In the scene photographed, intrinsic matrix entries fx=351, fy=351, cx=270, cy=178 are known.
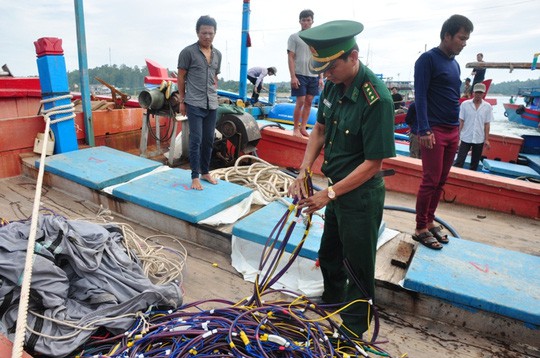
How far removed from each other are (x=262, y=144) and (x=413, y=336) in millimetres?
4315

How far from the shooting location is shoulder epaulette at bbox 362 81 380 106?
70.3 inches

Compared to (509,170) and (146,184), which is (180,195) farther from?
(509,170)

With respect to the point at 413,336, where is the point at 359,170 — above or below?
above

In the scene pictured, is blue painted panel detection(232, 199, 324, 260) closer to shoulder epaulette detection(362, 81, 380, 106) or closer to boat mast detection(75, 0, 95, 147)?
shoulder epaulette detection(362, 81, 380, 106)

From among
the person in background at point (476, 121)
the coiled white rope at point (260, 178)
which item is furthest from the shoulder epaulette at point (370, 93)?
the person in background at point (476, 121)

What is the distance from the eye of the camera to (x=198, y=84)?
3848 millimetres

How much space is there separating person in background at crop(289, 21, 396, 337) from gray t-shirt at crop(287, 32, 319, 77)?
3.53m

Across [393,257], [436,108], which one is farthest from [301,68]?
[393,257]

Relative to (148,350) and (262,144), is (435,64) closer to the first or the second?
(148,350)

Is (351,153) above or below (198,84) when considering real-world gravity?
below

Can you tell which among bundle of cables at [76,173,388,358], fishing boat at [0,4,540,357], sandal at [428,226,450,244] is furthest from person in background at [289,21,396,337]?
sandal at [428,226,450,244]

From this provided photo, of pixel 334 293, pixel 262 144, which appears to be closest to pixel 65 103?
pixel 262 144

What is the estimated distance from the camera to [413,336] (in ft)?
7.63

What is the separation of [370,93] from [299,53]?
395cm
